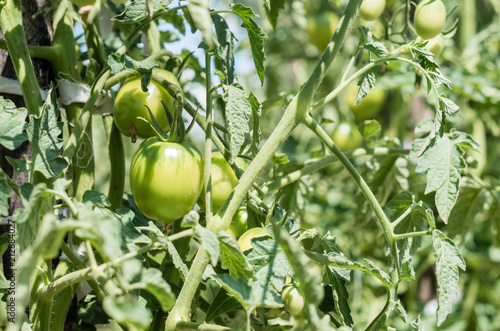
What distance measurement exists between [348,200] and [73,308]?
43.6 inches

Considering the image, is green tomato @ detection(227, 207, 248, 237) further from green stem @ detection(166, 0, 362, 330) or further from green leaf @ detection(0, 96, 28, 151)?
green leaf @ detection(0, 96, 28, 151)

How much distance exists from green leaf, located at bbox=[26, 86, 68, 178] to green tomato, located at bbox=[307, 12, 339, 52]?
2.21 ft

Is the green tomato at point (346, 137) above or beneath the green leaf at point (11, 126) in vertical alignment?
beneath

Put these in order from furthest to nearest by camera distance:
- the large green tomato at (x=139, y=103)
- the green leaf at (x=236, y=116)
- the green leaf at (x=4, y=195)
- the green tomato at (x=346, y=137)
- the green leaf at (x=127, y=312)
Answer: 1. the green tomato at (x=346, y=137)
2. the large green tomato at (x=139, y=103)
3. the green leaf at (x=236, y=116)
4. the green leaf at (x=4, y=195)
5. the green leaf at (x=127, y=312)

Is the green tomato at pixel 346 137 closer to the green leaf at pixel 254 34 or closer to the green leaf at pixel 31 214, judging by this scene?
the green leaf at pixel 254 34

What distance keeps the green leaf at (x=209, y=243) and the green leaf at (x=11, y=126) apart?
187 mm

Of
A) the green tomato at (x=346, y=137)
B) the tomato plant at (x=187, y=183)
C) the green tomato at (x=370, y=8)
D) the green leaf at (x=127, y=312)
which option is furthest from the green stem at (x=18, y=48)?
the green tomato at (x=346, y=137)

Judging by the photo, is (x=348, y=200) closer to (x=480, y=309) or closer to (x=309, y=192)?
(x=480, y=309)

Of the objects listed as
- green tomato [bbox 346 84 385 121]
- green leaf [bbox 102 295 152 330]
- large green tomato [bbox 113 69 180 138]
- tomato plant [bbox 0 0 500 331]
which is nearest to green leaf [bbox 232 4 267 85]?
tomato plant [bbox 0 0 500 331]

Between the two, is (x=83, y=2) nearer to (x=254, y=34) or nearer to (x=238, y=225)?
(x=254, y=34)

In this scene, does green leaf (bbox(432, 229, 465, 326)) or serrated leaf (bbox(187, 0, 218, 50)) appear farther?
green leaf (bbox(432, 229, 465, 326))

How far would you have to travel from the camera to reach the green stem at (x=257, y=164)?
1.70 ft

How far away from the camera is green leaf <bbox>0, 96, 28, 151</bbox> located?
478 millimetres

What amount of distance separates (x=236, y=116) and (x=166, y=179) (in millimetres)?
107
